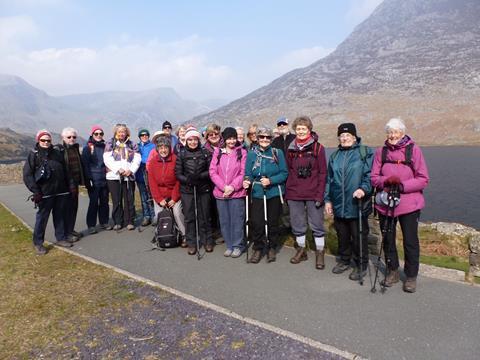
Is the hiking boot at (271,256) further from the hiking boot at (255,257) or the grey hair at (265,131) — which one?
the grey hair at (265,131)

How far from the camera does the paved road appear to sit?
4531 millimetres

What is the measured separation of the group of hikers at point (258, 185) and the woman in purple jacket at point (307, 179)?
0.02 m

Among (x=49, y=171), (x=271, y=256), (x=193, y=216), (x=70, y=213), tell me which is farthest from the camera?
(x=70, y=213)

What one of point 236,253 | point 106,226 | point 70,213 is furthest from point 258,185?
point 106,226

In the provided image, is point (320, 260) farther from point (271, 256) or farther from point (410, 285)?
point (410, 285)

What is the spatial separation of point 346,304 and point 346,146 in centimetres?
252

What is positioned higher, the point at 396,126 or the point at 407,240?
the point at 396,126

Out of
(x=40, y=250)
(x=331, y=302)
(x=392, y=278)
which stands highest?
(x=40, y=250)

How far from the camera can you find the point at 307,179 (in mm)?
6773

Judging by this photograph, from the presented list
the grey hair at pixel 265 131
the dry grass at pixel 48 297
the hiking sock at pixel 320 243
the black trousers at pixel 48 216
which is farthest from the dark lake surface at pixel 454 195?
the dry grass at pixel 48 297

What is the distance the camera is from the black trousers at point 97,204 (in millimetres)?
9875

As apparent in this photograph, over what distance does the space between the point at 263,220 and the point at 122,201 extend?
4.59 meters

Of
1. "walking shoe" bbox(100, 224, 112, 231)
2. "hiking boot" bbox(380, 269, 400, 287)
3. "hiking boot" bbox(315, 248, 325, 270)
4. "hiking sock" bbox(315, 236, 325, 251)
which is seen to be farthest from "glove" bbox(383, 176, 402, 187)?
"walking shoe" bbox(100, 224, 112, 231)

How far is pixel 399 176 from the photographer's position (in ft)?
18.8
